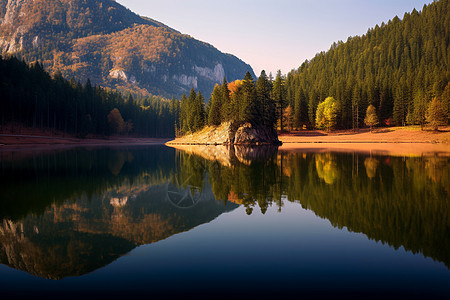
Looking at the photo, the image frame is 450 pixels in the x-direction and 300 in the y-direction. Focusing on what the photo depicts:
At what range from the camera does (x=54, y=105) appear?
316 ft

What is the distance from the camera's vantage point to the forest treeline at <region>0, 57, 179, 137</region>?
270ft

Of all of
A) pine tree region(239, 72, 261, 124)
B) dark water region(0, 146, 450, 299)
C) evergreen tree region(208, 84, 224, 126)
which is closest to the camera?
dark water region(0, 146, 450, 299)

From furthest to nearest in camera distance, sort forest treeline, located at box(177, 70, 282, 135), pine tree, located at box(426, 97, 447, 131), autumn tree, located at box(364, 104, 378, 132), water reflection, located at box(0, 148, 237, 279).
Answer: autumn tree, located at box(364, 104, 378, 132) < forest treeline, located at box(177, 70, 282, 135) < pine tree, located at box(426, 97, 447, 131) < water reflection, located at box(0, 148, 237, 279)

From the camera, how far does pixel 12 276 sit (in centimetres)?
705

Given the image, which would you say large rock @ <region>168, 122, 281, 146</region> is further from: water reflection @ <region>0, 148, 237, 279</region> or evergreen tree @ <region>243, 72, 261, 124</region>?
water reflection @ <region>0, 148, 237, 279</region>

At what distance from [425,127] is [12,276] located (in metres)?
99.5

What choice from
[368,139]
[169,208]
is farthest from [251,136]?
[169,208]

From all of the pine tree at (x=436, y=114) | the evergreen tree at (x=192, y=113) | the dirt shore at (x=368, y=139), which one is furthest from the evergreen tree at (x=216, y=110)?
the pine tree at (x=436, y=114)

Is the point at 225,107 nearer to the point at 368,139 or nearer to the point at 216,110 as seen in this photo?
the point at 216,110

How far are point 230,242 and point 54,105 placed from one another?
106m

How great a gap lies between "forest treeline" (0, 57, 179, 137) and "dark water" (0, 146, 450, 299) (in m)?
80.9

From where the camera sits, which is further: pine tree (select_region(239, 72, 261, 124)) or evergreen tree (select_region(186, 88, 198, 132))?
evergreen tree (select_region(186, 88, 198, 132))

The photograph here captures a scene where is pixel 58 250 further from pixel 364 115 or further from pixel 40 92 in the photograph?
pixel 364 115

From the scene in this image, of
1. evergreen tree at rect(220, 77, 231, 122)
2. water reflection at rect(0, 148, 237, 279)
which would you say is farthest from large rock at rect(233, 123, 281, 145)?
water reflection at rect(0, 148, 237, 279)
